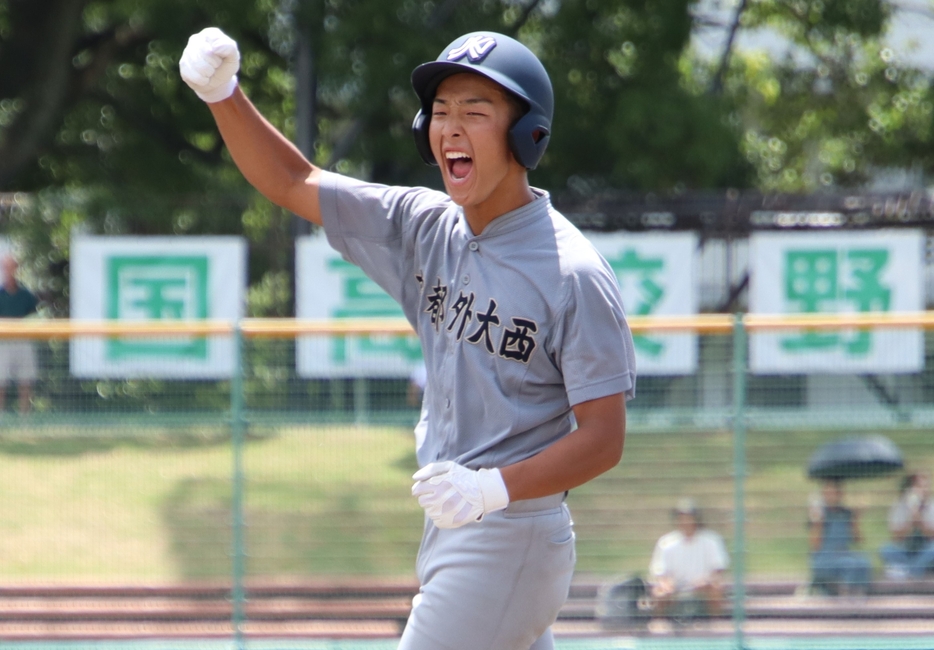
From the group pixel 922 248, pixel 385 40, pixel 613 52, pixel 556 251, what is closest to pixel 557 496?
pixel 556 251

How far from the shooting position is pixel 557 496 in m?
2.74

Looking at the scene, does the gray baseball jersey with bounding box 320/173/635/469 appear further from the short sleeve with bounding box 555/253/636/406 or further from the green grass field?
the green grass field

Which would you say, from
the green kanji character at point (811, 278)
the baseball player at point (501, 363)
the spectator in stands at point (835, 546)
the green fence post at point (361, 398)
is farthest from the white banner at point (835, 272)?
the baseball player at point (501, 363)

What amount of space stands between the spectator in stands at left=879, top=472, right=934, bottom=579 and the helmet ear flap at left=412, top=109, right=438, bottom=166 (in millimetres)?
4223

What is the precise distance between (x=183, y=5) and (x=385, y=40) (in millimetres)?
2258

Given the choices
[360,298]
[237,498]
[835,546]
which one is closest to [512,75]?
[237,498]

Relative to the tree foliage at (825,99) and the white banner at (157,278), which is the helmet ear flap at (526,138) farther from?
the tree foliage at (825,99)

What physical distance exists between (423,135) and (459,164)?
20 centimetres

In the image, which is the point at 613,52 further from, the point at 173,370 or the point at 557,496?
the point at 557,496

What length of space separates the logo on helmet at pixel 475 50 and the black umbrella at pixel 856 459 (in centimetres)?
423

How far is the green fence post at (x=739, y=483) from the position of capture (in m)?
6.04

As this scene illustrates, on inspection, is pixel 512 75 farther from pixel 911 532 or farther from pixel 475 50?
pixel 911 532

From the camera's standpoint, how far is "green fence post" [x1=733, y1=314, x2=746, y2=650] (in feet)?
19.8

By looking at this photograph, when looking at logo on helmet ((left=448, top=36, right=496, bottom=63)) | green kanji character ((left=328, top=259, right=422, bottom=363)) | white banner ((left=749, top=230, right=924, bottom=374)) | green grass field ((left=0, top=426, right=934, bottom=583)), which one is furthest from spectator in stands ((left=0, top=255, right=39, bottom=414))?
white banner ((left=749, top=230, right=924, bottom=374))
